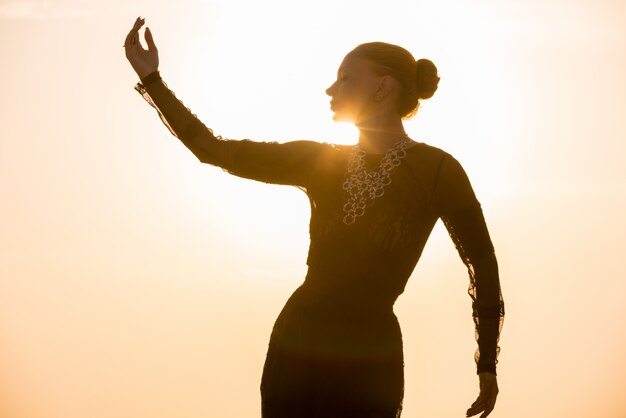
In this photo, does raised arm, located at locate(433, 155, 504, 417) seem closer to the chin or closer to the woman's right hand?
the chin

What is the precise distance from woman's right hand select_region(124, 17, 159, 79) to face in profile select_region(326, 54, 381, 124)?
77 cm

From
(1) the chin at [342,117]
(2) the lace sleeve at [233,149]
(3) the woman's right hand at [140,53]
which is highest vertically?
(3) the woman's right hand at [140,53]

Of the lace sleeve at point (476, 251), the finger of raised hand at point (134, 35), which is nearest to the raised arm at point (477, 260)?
the lace sleeve at point (476, 251)

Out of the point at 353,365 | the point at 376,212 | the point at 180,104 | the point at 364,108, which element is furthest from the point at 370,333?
the point at 180,104

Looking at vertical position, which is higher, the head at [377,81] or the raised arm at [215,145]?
the head at [377,81]

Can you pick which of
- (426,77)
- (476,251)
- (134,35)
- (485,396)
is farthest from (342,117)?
(485,396)

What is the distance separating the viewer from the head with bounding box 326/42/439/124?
15.3 ft

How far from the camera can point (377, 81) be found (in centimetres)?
466

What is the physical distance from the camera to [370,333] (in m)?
4.55

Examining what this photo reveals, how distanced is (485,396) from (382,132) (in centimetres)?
119

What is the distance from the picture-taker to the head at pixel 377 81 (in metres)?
4.66

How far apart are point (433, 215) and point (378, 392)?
756 mm

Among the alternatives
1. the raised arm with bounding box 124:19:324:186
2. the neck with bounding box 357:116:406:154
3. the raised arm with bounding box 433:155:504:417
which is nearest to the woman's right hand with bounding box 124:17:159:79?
the raised arm with bounding box 124:19:324:186

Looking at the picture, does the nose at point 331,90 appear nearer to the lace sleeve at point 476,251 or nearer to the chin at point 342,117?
the chin at point 342,117
